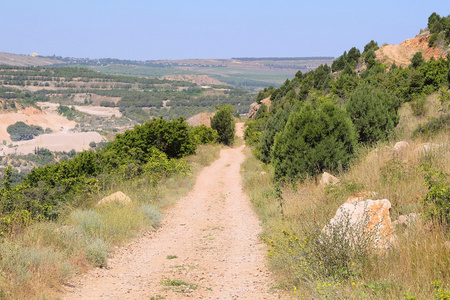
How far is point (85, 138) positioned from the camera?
105938mm

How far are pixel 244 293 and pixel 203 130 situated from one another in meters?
30.2

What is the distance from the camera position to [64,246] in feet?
21.5

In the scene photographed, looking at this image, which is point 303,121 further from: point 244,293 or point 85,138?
point 85,138

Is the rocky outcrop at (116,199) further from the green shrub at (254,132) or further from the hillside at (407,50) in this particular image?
the hillside at (407,50)

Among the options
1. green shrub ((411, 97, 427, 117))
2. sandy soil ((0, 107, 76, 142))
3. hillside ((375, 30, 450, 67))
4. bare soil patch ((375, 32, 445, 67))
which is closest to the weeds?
green shrub ((411, 97, 427, 117))

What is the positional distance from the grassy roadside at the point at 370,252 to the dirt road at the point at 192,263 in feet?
1.65

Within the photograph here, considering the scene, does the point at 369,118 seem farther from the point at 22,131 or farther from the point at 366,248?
the point at 22,131

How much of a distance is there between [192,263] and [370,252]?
340 centimetres

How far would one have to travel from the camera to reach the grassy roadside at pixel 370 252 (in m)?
3.94

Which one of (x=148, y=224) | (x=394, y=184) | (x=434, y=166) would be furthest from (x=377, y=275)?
(x=148, y=224)

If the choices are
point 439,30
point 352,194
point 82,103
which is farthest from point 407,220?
point 82,103

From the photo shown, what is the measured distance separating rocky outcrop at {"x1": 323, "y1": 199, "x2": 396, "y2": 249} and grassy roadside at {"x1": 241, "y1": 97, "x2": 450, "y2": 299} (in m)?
0.14

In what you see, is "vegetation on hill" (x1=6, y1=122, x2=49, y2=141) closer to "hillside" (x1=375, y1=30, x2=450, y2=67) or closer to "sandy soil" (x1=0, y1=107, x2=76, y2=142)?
"sandy soil" (x1=0, y1=107, x2=76, y2=142)

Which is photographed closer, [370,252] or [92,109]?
[370,252]
